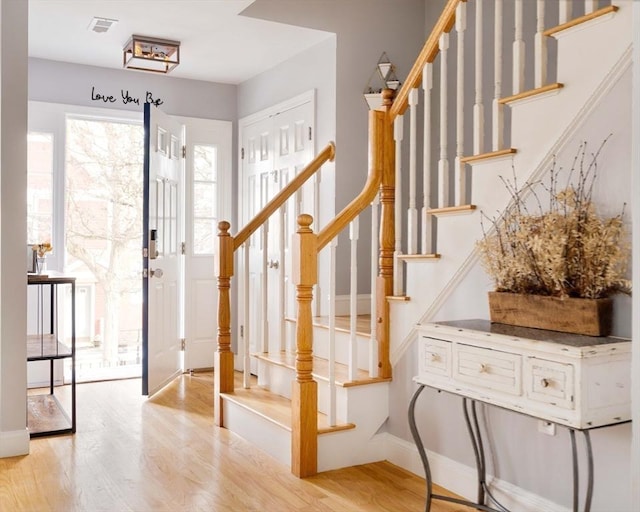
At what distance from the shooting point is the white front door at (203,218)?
18.8 ft

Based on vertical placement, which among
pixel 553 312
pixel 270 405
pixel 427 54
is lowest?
pixel 270 405

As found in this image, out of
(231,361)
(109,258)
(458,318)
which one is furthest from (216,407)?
(109,258)

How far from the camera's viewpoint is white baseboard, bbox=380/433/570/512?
254 centimetres

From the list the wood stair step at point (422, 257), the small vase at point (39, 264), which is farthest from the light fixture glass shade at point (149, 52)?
the wood stair step at point (422, 257)

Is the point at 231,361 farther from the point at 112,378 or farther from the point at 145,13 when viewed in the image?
the point at 145,13

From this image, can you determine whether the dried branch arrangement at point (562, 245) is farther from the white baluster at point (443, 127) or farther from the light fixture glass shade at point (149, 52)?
the light fixture glass shade at point (149, 52)

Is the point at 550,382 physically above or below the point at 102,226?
below

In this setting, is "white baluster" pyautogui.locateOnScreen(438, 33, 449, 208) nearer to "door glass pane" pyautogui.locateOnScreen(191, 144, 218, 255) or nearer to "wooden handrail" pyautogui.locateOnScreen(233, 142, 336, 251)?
"wooden handrail" pyautogui.locateOnScreen(233, 142, 336, 251)

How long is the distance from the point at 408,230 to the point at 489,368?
3.64ft

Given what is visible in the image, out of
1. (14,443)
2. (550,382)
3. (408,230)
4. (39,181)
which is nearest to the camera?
(550,382)

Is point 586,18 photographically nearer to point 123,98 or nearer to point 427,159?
point 427,159

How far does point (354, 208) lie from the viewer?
3.26 meters

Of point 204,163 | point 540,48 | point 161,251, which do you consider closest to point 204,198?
point 204,163

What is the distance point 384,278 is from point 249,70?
2.92 metres
